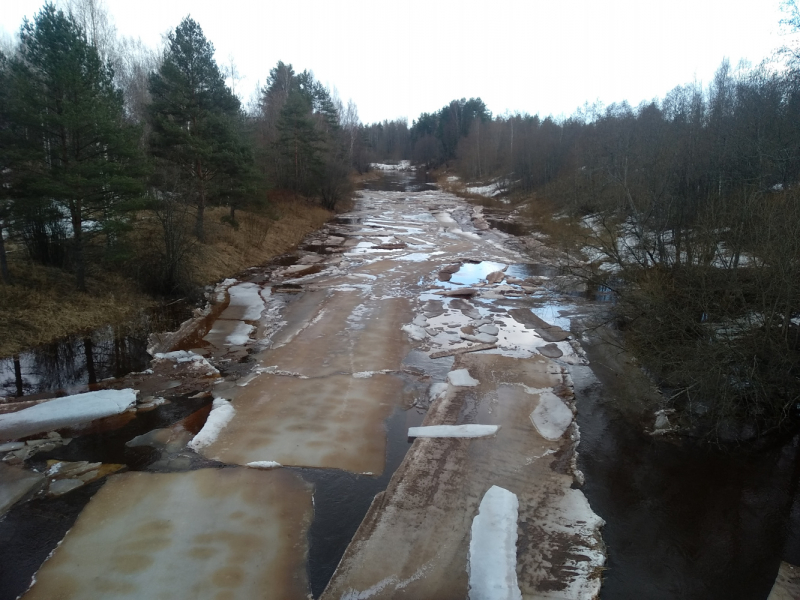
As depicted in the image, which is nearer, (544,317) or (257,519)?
(257,519)

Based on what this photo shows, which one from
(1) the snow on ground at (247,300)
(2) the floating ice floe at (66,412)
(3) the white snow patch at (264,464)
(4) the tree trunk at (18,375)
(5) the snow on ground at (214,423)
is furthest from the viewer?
(1) the snow on ground at (247,300)

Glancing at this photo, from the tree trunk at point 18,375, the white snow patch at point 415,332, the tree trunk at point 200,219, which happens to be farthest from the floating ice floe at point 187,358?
the tree trunk at point 200,219

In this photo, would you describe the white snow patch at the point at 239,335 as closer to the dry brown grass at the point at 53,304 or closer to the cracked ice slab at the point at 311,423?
the cracked ice slab at the point at 311,423

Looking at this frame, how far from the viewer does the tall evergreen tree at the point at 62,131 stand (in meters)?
11.3

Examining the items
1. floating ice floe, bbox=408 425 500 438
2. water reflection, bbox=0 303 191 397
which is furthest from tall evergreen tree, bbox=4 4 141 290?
floating ice floe, bbox=408 425 500 438

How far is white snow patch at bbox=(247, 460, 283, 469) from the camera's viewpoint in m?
7.19

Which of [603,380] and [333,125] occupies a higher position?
[333,125]

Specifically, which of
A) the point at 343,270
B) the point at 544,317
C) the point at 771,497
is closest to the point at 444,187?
the point at 343,270

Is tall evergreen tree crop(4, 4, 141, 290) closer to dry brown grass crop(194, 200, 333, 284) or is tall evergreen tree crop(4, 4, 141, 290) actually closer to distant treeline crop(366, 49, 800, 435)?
dry brown grass crop(194, 200, 333, 284)

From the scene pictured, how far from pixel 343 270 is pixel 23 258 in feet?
32.6

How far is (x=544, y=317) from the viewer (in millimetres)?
14375

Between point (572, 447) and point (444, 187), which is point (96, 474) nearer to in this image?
point (572, 447)

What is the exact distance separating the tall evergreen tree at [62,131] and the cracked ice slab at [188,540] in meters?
7.89

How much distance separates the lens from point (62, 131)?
39.5ft
